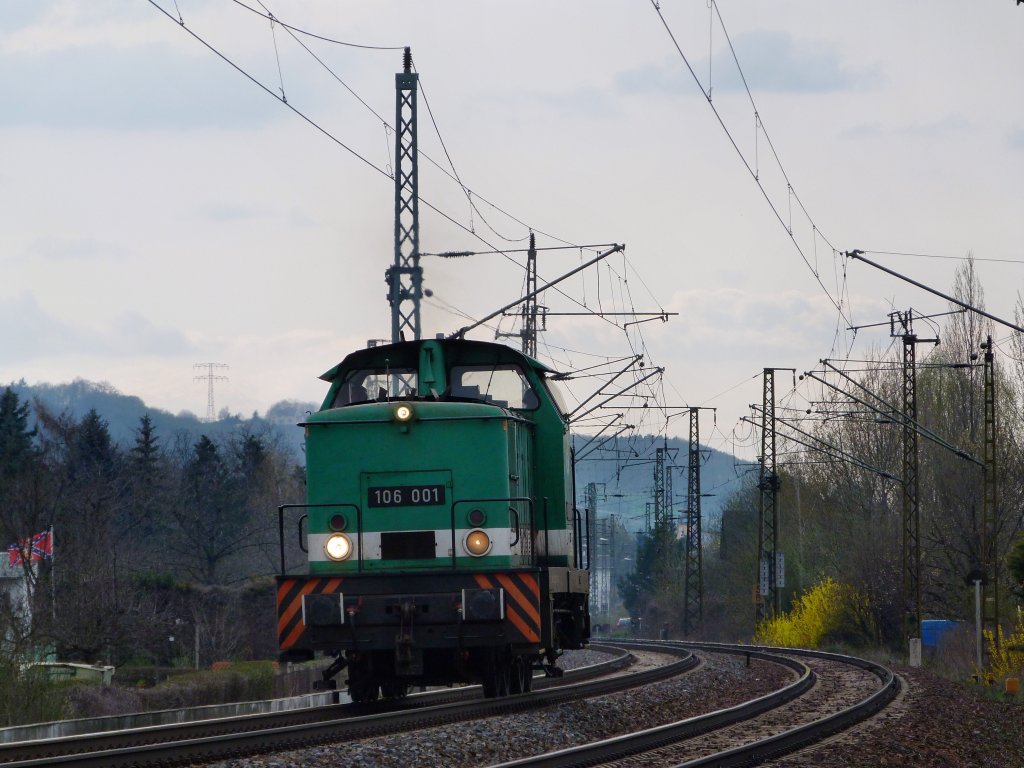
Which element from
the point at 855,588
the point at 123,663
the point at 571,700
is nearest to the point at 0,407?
the point at 123,663

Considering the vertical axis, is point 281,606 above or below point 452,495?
below

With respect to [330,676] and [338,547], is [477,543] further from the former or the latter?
[330,676]

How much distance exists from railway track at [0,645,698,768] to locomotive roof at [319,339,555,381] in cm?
353

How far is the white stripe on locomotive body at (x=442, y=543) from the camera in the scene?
42.1 feet

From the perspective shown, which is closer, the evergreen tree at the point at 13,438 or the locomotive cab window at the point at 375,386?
the locomotive cab window at the point at 375,386

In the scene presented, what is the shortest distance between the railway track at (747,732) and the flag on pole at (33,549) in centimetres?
2228

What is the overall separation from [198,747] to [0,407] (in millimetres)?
55182

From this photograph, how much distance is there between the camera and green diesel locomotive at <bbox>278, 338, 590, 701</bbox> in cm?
1248

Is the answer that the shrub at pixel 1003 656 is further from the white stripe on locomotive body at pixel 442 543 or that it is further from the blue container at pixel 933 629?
the white stripe on locomotive body at pixel 442 543

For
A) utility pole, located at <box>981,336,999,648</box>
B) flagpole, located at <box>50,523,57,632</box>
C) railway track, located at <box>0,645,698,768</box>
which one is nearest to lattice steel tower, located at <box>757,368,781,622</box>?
utility pole, located at <box>981,336,999,648</box>

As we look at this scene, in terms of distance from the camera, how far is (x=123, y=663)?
4147 cm

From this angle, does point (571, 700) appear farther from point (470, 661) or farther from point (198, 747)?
point (198, 747)

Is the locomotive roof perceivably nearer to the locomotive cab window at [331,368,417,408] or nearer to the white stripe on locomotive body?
the locomotive cab window at [331,368,417,408]

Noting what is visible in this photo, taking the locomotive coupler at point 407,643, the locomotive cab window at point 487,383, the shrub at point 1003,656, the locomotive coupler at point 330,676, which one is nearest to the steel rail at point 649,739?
the locomotive coupler at point 407,643
